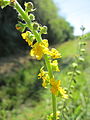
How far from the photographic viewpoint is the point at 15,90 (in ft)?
23.0

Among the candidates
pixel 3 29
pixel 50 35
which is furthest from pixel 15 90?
pixel 50 35

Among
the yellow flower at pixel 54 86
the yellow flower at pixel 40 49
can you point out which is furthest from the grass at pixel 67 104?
the yellow flower at pixel 40 49

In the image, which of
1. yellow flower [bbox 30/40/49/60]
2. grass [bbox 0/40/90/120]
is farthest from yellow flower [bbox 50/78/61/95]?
grass [bbox 0/40/90/120]

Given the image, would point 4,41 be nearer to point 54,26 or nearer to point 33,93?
point 54,26

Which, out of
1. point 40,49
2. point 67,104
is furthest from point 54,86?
point 67,104

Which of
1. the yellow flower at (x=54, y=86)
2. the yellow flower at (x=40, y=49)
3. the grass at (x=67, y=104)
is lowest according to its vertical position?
the grass at (x=67, y=104)

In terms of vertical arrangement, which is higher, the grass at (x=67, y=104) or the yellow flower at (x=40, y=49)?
the yellow flower at (x=40, y=49)

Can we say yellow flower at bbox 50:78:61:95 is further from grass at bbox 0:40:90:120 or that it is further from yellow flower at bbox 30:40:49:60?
grass at bbox 0:40:90:120

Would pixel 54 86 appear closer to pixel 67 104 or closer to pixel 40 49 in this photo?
pixel 40 49

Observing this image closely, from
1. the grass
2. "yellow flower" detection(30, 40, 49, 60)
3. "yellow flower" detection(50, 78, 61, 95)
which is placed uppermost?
"yellow flower" detection(30, 40, 49, 60)

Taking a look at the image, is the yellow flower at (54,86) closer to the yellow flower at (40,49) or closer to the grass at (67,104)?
the yellow flower at (40,49)

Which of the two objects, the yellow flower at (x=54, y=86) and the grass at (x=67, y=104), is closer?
the yellow flower at (x=54, y=86)

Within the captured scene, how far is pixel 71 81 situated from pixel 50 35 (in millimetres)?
20518

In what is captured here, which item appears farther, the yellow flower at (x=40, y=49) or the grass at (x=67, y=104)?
the grass at (x=67, y=104)
